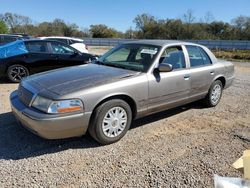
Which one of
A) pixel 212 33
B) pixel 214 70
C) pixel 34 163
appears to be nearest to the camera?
pixel 34 163

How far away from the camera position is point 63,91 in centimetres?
379

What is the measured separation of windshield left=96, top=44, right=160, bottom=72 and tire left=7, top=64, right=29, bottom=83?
413 cm

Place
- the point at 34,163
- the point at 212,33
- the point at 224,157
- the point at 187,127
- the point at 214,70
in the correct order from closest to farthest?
the point at 34,163 < the point at 224,157 < the point at 187,127 < the point at 214,70 < the point at 212,33

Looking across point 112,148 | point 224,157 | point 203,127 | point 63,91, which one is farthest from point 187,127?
point 63,91

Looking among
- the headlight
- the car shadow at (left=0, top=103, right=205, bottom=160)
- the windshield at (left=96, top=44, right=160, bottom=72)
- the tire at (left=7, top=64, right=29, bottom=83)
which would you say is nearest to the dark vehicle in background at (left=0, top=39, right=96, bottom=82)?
the tire at (left=7, top=64, right=29, bottom=83)

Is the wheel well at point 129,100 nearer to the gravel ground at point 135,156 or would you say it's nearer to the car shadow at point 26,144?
the gravel ground at point 135,156

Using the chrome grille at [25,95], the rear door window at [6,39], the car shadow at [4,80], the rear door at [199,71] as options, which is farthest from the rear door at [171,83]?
the rear door window at [6,39]

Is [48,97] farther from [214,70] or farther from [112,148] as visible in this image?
[214,70]

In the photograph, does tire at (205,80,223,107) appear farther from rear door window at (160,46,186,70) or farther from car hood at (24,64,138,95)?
car hood at (24,64,138,95)

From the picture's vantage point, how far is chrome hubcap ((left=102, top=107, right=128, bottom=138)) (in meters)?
4.08

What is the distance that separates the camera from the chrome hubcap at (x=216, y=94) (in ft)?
20.0

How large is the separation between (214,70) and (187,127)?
5.46ft

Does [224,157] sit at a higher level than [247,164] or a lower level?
lower

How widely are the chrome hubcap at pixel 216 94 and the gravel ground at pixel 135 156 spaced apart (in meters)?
0.89
